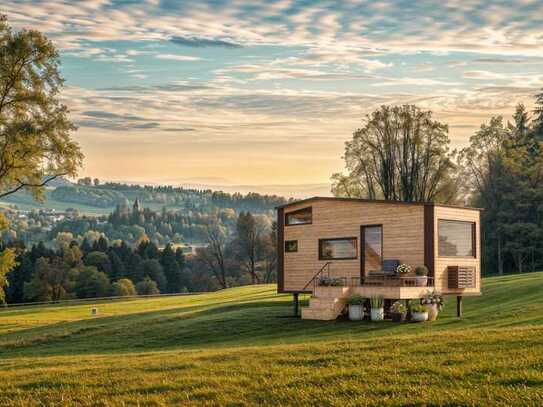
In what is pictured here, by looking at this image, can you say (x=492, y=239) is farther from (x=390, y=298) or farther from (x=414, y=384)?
(x=414, y=384)

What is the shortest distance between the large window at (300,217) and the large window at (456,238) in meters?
6.33

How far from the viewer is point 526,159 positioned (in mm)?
72250

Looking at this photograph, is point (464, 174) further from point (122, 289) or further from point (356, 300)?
point (356, 300)

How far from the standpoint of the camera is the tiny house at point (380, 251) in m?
29.6

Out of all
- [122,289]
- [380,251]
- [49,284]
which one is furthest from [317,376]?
[122,289]

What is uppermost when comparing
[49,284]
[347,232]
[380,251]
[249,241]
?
[249,241]

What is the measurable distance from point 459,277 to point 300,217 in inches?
314

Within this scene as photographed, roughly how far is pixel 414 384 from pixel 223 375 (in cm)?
370

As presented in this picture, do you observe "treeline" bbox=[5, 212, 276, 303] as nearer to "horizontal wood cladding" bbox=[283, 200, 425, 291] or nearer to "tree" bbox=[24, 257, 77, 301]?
"tree" bbox=[24, 257, 77, 301]

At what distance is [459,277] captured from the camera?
30359 millimetres

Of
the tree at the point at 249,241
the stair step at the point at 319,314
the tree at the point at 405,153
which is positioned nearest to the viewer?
the stair step at the point at 319,314

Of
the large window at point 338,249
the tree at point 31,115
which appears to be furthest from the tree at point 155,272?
the large window at point 338,249

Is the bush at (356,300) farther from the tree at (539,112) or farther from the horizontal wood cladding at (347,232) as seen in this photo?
the tree at (539,112)

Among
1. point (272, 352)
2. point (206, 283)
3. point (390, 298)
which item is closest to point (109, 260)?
point (206, 283)
